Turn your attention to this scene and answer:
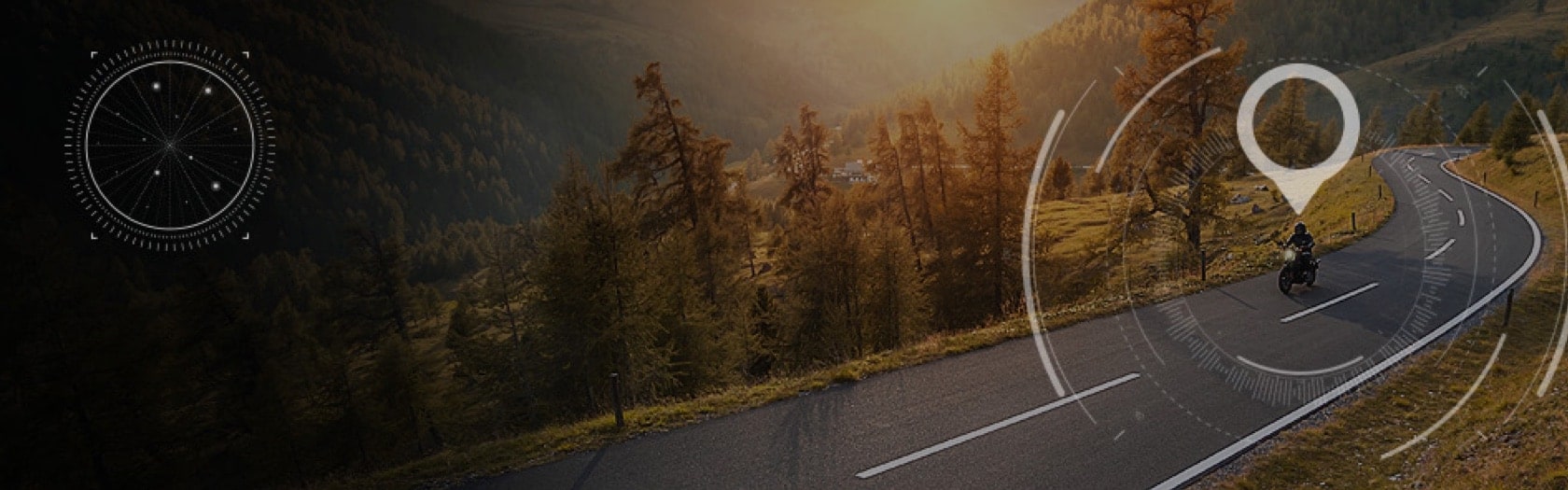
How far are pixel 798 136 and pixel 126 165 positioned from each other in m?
244

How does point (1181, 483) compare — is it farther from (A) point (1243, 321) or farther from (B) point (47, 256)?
(B) point (47, 256)

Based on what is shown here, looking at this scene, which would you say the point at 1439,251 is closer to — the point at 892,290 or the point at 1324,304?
the point at 1324,304

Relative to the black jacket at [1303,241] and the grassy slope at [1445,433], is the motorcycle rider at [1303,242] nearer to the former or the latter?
the black jacket at [1303,241]

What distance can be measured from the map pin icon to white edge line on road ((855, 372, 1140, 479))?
180 inches

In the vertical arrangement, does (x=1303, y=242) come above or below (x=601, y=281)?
below

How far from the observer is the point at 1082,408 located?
11305 mm

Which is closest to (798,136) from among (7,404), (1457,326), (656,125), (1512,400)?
(656,125)

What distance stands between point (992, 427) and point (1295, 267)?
580 inches

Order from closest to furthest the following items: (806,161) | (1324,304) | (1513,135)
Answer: (1324,304) → (1513,135) → (806,161)

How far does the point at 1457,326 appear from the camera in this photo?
50.1 feet

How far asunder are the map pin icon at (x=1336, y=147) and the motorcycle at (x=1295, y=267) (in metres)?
11.8
